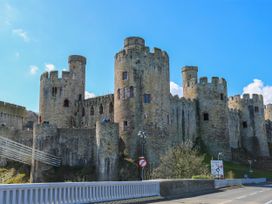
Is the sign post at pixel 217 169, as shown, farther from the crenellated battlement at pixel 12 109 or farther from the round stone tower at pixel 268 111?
the round stone tower at pixel 268 111

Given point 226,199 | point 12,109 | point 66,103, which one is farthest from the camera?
point 12,109

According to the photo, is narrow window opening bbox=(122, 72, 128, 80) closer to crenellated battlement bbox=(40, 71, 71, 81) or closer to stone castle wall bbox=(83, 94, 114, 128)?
stone castle wall bbox=(83, 94, 114, 128)

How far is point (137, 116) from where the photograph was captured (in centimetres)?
4747

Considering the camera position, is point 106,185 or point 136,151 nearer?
point 106,185

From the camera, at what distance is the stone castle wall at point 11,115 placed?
2564 inches

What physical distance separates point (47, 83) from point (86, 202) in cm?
4857

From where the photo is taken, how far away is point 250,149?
7200 centimetres

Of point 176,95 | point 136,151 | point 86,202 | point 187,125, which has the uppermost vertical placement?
point 176,95

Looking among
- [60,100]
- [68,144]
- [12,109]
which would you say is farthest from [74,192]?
[12,109]

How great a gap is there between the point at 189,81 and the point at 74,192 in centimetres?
5174

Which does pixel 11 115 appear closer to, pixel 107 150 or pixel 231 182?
pixel 107 150

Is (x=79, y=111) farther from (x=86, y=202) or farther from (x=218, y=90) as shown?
(x=86, y=202)

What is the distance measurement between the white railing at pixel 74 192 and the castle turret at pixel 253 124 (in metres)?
53.9

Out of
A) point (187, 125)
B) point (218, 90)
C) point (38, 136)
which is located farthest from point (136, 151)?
point (218, 90)
